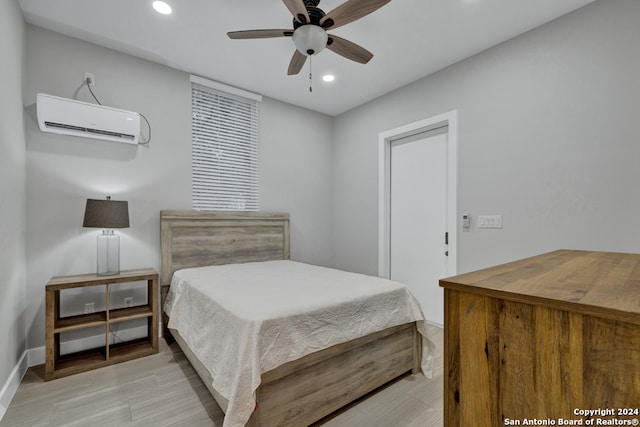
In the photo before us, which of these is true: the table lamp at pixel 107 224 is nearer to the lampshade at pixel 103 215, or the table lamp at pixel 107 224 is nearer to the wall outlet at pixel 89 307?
the lampshade at pixel 103 215

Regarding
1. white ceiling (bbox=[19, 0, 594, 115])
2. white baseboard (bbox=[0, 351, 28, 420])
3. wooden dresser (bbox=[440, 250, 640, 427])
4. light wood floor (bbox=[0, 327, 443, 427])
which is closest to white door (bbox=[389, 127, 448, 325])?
white ceiling (bbox=[19, 0, 594, 115])

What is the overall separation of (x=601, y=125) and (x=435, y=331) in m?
2.27

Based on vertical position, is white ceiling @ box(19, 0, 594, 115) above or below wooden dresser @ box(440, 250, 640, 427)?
above

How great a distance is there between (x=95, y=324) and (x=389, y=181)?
10.8ft

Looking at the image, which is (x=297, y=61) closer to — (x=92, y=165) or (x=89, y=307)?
(x=92, y=165)

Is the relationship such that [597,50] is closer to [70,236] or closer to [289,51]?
[289,51]

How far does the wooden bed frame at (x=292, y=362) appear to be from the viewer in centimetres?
152

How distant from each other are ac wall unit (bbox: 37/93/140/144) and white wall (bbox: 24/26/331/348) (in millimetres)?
124

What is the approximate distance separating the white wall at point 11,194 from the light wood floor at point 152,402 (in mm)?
187

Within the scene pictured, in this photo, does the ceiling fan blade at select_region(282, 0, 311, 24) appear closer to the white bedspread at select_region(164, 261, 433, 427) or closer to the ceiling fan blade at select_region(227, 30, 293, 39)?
the ceiling fan blade at select_region(227, 30, 293, 39)

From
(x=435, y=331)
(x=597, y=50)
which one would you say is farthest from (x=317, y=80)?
(x=435, y=331)

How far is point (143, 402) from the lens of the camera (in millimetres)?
1886

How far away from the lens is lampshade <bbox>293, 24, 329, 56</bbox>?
6.25 feet

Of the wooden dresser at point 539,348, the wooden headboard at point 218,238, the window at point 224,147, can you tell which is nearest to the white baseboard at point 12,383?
the wooden headboard at point 218,238
